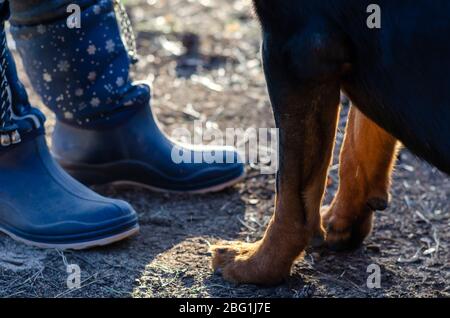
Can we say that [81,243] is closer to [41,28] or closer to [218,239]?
[218,239]

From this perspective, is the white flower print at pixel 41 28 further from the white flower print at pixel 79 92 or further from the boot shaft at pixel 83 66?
the white flower print at pixel 79 92

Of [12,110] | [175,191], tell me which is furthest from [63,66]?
[175,191]

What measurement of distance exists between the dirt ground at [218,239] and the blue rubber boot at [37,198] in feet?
0.19

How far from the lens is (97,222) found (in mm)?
2723

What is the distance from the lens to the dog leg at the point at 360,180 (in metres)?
2.73

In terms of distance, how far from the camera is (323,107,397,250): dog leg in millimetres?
2729

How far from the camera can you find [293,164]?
2.38 meters

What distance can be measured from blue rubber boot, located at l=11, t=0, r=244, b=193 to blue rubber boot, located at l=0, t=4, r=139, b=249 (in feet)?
0.92

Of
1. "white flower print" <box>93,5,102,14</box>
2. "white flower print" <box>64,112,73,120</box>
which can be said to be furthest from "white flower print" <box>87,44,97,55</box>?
"white flower print" <box>64,112,73,120</box>

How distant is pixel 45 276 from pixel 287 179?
824 millimetres

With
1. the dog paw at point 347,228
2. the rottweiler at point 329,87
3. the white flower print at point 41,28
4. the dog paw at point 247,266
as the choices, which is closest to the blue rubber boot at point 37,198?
the white flower print at point 41,28

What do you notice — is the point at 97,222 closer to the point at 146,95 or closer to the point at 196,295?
the point at 196,295

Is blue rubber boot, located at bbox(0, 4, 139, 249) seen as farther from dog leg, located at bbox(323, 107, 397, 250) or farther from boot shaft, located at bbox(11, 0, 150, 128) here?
dog leg, located at bbox(323, 107, 397, 250)

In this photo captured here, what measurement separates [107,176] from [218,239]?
0.63 meters
